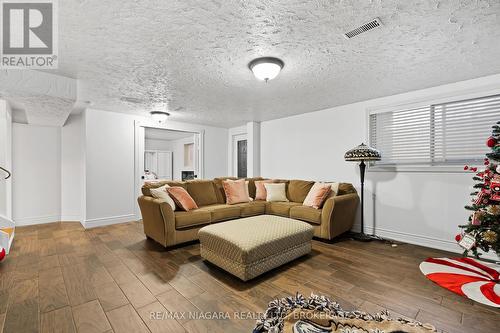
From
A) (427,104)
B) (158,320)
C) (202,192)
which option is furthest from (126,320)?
(427,104)

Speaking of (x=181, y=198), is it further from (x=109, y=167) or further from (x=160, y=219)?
(x=109, y=167)

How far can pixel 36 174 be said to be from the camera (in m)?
4.70

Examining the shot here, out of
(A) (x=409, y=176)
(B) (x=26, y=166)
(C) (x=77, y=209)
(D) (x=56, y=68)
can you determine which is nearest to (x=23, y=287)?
(D) (x=56, y=68)

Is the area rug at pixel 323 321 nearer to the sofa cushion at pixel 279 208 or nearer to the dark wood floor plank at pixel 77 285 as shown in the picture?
the dark wood floor plank at pixel 77 285

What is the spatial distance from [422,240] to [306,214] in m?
1.72

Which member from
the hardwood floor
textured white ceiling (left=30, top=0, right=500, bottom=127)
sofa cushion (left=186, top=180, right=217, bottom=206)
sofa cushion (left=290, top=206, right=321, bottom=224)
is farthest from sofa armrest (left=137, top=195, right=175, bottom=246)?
sofa cushion (left=290, top=206, right=321, bottom=224)

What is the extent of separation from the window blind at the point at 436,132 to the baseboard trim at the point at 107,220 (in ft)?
16.5

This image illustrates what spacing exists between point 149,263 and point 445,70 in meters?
4.29

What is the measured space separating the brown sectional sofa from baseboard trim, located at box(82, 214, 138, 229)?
146 cm

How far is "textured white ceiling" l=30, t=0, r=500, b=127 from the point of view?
5.46 ft

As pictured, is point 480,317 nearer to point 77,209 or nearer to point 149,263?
point 149,263

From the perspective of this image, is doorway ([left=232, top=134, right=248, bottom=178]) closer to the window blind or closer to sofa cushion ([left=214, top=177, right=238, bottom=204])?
sofa cushion ([left=214, top=177, right=238, bottom=204])

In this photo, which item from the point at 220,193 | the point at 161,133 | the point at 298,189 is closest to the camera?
the point at 220,193

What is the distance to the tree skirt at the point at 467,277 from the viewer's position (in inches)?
79.0
